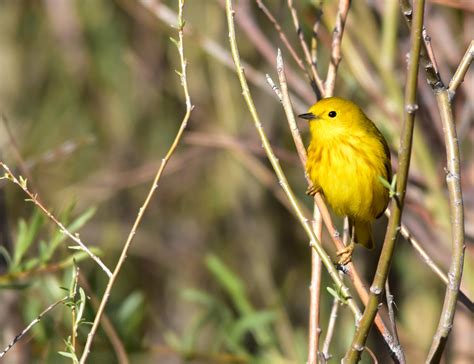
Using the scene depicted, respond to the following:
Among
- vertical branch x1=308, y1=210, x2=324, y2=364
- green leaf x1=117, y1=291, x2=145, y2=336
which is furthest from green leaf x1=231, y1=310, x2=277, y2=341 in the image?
vertical branch x1=308, y1=210, x2=324, y2=364

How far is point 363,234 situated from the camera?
3.41 metres

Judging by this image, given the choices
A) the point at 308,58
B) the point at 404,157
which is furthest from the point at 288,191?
the point at 308,58

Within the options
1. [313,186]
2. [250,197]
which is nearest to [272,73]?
[250,197]

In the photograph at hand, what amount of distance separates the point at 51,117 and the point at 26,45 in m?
0.57

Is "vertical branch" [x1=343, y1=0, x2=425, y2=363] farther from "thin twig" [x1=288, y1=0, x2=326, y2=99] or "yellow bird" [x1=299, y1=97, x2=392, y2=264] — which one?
"yellow bird" [x1=299, y1=97, x2=392, y2=264]

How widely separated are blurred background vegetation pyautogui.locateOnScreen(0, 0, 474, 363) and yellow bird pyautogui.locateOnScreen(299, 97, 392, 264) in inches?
26.3

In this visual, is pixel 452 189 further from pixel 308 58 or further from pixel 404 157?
pixel 308 58

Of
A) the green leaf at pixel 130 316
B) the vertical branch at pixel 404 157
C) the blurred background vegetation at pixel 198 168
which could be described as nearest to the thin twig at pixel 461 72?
the vertical branch at pixel 404 157

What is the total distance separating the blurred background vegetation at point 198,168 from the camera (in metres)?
3.92

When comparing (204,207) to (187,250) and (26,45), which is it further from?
(26,45)

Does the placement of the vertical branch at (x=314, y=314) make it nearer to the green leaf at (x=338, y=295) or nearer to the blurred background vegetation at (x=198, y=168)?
the green leaf at (x=338, y=295)

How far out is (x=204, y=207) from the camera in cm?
588

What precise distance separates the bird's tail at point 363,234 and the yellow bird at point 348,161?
27 cm

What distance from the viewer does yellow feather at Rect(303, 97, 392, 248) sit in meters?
2.93
